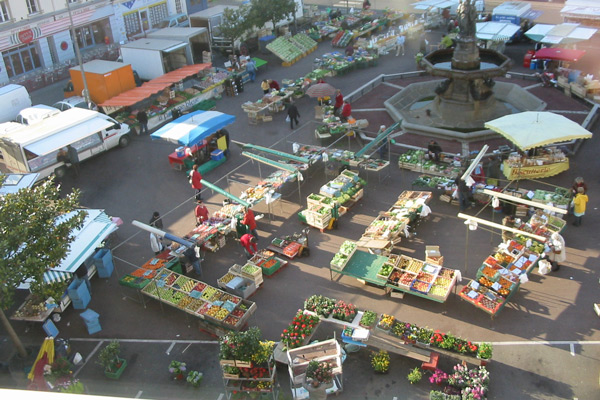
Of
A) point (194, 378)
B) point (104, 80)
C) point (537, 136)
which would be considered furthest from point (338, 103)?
point (194, 378)

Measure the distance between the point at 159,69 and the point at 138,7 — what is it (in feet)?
30.4

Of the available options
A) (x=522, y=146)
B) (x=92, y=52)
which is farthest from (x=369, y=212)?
(x=92, y=52)

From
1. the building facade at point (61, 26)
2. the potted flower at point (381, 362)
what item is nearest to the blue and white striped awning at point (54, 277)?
the potted flower at point (381, 362)

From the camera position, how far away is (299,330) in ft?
49.3

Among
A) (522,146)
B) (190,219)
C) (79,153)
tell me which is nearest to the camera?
(522,146)

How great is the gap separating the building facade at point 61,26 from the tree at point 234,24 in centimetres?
652

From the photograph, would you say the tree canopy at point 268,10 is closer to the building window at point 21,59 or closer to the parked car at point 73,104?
the parked car at point 73,104

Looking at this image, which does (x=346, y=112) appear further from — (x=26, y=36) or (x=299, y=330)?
(x=26, y=36)

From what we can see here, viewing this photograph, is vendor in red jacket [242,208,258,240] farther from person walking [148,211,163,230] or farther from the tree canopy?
the tree canopy

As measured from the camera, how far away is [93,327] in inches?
664

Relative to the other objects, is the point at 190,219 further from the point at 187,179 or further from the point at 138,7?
the point at 138,7

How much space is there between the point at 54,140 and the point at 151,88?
7.45 meters

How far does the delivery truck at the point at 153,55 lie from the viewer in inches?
1309

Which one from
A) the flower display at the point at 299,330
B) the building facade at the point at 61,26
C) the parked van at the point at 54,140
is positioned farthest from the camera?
the building facade at the point at 61,26
